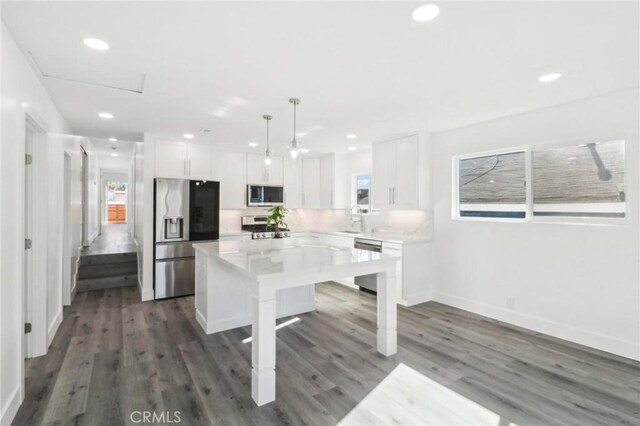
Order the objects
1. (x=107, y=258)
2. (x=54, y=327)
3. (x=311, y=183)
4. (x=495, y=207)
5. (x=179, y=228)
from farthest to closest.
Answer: (x=311, y=183), (x=107, y=258), (x=179, y=228), (x=495, y=207), (x=54, y=327)

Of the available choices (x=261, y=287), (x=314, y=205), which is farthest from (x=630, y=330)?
(x=314, y=205)

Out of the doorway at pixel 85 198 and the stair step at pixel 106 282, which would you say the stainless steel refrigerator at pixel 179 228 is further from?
the doorway at pixel 85 198

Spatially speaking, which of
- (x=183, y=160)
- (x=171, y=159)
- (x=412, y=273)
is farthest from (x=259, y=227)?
(x=412, y=273)

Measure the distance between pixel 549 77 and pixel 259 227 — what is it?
481 centimetres

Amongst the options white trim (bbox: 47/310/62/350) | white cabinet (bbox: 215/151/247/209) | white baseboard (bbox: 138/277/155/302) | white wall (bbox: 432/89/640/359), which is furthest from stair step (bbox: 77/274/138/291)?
white wall (bbox: 432/89/640/359)

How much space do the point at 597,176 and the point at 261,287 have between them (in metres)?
3.39

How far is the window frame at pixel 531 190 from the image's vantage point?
9.48ft

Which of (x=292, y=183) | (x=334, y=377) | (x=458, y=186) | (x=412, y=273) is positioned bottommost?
(x=334, y=377)

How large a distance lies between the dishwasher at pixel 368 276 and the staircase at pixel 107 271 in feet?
12.9

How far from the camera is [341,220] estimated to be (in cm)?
659

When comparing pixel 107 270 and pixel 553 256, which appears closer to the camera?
pixel 553 256

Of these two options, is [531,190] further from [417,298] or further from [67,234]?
[67,234]

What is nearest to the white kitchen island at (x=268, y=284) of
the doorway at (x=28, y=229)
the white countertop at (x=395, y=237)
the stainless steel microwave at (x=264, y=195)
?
the white countertop at (x=395, y=237)

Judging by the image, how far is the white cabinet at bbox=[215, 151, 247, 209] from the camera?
5.59m
